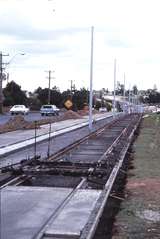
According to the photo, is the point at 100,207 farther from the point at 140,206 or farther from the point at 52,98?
the point at 52,98

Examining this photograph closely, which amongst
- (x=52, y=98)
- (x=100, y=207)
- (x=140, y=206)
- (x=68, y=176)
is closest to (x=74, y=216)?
(x=100, y=207)

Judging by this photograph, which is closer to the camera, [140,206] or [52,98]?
[140,206]

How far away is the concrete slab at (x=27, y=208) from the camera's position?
916 centimetres

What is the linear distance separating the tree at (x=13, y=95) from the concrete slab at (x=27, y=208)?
114m

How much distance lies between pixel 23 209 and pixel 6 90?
402 ft

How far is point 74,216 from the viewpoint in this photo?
1036 centimetres

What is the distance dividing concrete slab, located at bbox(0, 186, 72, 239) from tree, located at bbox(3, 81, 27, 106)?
114462mm

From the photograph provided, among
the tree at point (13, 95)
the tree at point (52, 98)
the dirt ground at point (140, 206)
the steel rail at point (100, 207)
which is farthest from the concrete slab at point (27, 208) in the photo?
the tree at point (52, 98)

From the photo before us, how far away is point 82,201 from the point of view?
1207 centimetres

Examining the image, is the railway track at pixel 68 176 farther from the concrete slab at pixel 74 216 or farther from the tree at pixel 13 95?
the tree at pixel 13 95

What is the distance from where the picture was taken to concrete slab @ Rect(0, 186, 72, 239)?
30.1 ft

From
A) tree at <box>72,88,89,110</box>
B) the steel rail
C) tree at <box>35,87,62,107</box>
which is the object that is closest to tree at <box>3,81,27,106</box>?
tree at <box>35,87,62,107</box>

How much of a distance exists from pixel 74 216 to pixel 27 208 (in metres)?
1.14

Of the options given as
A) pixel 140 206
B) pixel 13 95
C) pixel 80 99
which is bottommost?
pixel 140 206
